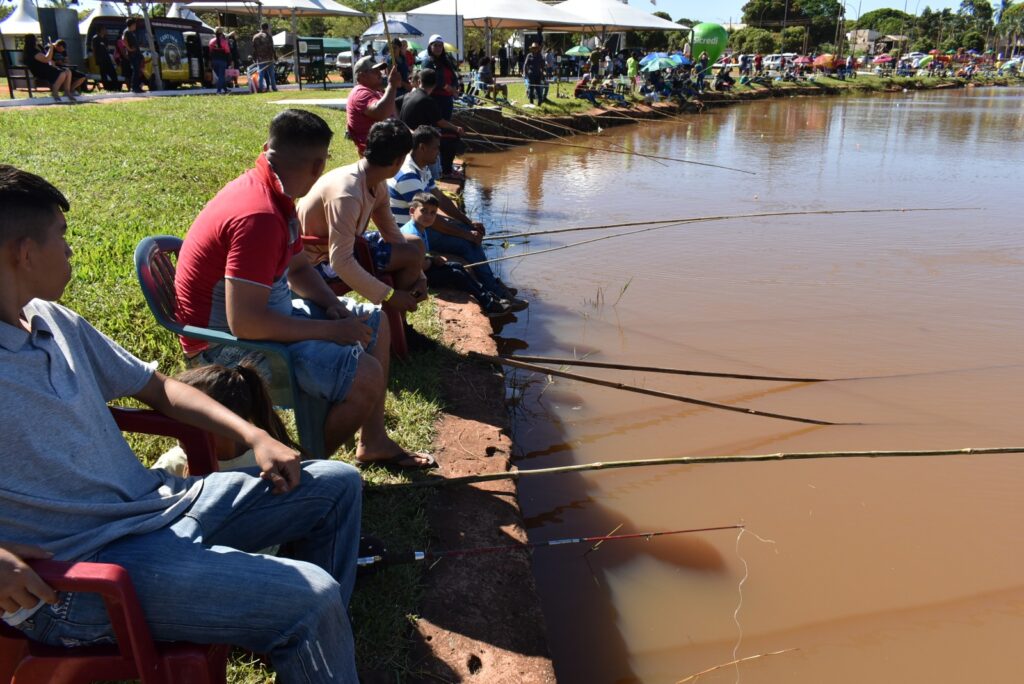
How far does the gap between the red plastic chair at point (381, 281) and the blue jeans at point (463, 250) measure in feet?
5.01

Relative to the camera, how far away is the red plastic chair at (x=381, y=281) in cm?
389

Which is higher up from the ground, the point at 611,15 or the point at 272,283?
the point at 611,15

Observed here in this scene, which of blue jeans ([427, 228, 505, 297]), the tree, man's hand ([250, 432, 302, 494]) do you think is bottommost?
blue jeans ([427, 228, 505, 297])

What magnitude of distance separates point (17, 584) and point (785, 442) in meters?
3.82

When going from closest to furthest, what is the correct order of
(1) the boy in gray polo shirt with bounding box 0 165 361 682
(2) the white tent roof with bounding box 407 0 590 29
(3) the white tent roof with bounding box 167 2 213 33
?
(1) the boy in gray polo shirt with bounding box 0 165 361 682 → (2) the white tent roof with bounding box 407 0 590 29 → (3) the white tent roof with bounding box 167 2 213 33

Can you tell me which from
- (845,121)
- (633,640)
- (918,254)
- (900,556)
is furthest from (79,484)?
(845,121)

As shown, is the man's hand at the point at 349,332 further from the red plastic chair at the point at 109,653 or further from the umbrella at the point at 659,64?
the umbrella at the point at 659,64

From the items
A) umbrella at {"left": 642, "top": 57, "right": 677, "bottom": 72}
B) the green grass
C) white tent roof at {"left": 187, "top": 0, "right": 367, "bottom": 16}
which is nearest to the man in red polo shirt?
the green grass

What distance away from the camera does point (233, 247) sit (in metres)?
2.56

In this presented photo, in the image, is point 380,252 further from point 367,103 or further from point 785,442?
point 367,103

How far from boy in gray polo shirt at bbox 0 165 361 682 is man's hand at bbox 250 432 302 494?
5.1 inches

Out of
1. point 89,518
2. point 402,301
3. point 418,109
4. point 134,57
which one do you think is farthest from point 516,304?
point 134,57

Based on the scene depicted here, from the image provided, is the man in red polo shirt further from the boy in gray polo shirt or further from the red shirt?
the boy in gray polo shirt

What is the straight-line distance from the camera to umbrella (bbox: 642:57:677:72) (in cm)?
2484
